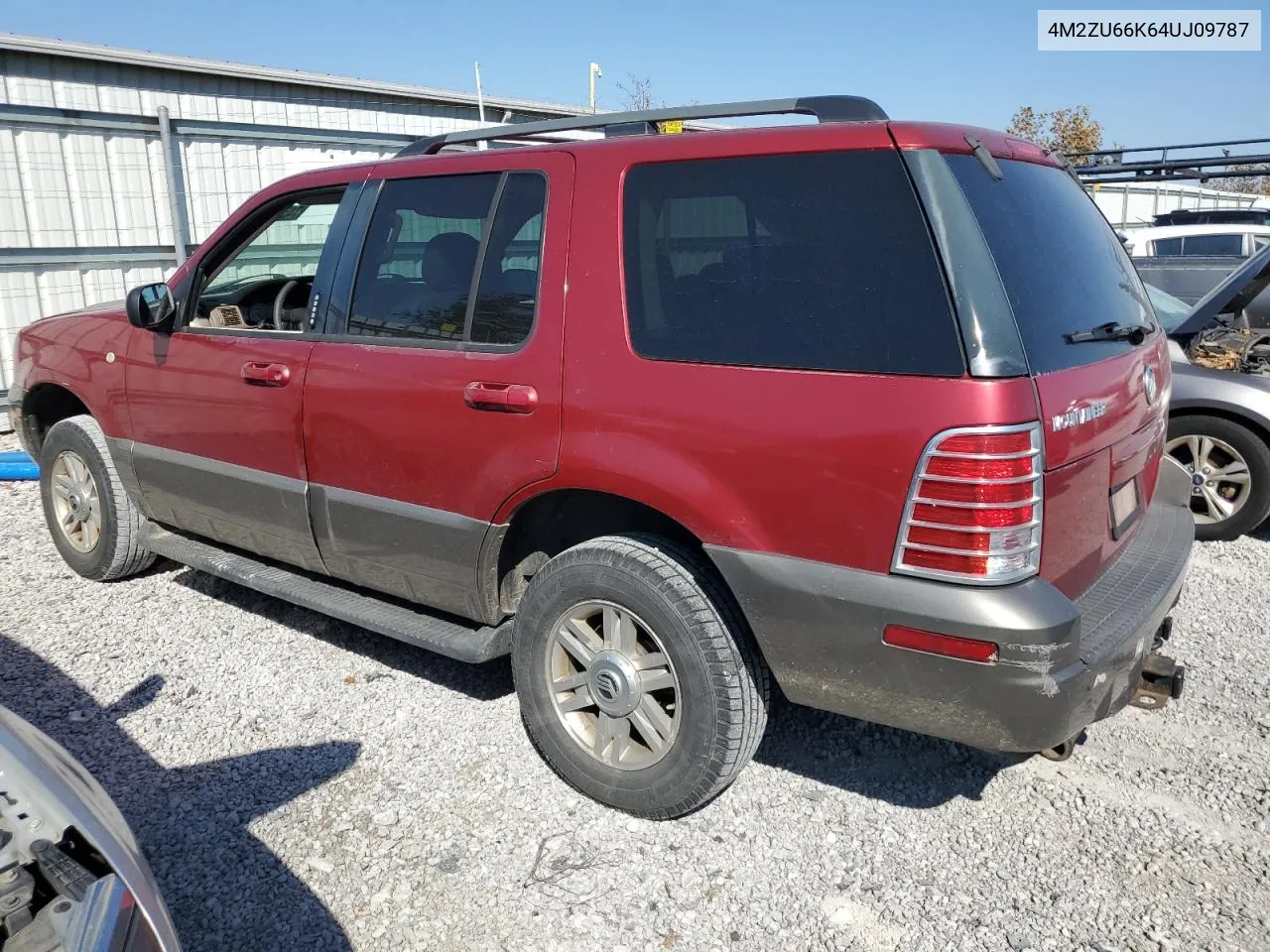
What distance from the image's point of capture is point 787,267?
103 inches

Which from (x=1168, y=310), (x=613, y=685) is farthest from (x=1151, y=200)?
(x=613, y=685)

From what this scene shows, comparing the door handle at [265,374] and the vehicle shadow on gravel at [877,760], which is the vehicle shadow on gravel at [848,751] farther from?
the door handle at [265,374]

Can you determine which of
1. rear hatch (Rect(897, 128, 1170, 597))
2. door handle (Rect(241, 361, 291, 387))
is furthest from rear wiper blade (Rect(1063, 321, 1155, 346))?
door handle (Rect(241, 361, 291, 387))

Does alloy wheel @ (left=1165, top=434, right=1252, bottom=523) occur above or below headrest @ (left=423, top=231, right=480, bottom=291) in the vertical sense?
below

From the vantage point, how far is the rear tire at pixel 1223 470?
564cm

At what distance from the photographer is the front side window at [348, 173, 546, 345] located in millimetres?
3154

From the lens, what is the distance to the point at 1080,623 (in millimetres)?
2533

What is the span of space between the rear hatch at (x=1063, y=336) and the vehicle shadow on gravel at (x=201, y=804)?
7.29ft

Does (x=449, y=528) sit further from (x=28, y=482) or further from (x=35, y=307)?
(x=35, y=307)

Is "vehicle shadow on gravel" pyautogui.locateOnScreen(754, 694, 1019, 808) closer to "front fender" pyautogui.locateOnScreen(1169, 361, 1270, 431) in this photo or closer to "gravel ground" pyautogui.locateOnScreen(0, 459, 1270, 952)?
"gravel ground" pyautogui.locateOnScreen(0, 459, 1270, 952)

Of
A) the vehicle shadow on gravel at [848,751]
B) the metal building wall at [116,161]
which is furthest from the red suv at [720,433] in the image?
the metal building wall at [116,161]

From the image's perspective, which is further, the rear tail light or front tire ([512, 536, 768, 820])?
front tire ([512, 536, 768, 820])

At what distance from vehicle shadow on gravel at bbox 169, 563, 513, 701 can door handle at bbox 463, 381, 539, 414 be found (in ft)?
4.42

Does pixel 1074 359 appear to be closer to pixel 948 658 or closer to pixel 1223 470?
pixel 948 658
